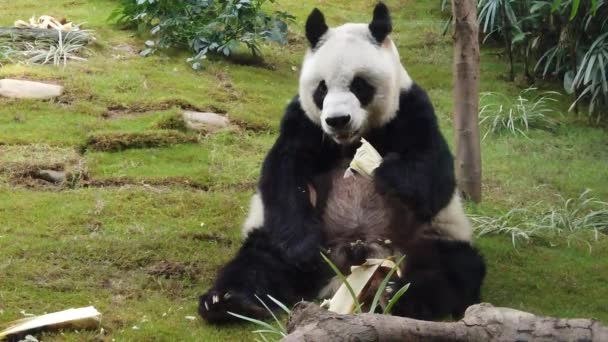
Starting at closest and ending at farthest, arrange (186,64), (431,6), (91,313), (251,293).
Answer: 1. (91,313)
2. (251,293)
3. (186,64)
4. (431,6)

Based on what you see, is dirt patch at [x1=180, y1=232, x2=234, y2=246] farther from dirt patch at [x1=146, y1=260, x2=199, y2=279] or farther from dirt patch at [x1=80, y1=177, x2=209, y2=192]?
dirt patch at [x1=80, y1=177, x2=209, y2=192]

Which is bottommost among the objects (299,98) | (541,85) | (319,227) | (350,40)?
(541,85)

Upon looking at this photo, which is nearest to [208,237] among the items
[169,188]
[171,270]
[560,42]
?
[171,270]

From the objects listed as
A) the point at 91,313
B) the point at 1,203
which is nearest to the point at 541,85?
the point at 1,203

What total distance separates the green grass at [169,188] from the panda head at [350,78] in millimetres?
1132

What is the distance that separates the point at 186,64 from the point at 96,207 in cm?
374

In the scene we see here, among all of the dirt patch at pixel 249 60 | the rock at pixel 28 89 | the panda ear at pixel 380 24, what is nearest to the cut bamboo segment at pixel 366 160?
the panda ear at pixel 380 24

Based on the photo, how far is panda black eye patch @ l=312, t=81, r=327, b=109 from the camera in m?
4.67

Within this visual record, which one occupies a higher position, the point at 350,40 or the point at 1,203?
the point at 350,40

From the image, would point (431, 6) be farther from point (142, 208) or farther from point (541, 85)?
point (142, 208)

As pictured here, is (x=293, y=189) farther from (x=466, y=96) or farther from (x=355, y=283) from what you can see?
(x=466, y=96)

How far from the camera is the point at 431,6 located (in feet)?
41.6

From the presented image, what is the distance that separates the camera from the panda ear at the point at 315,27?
480cm

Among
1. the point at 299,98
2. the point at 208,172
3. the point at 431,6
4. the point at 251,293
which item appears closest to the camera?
the point at 251,293
